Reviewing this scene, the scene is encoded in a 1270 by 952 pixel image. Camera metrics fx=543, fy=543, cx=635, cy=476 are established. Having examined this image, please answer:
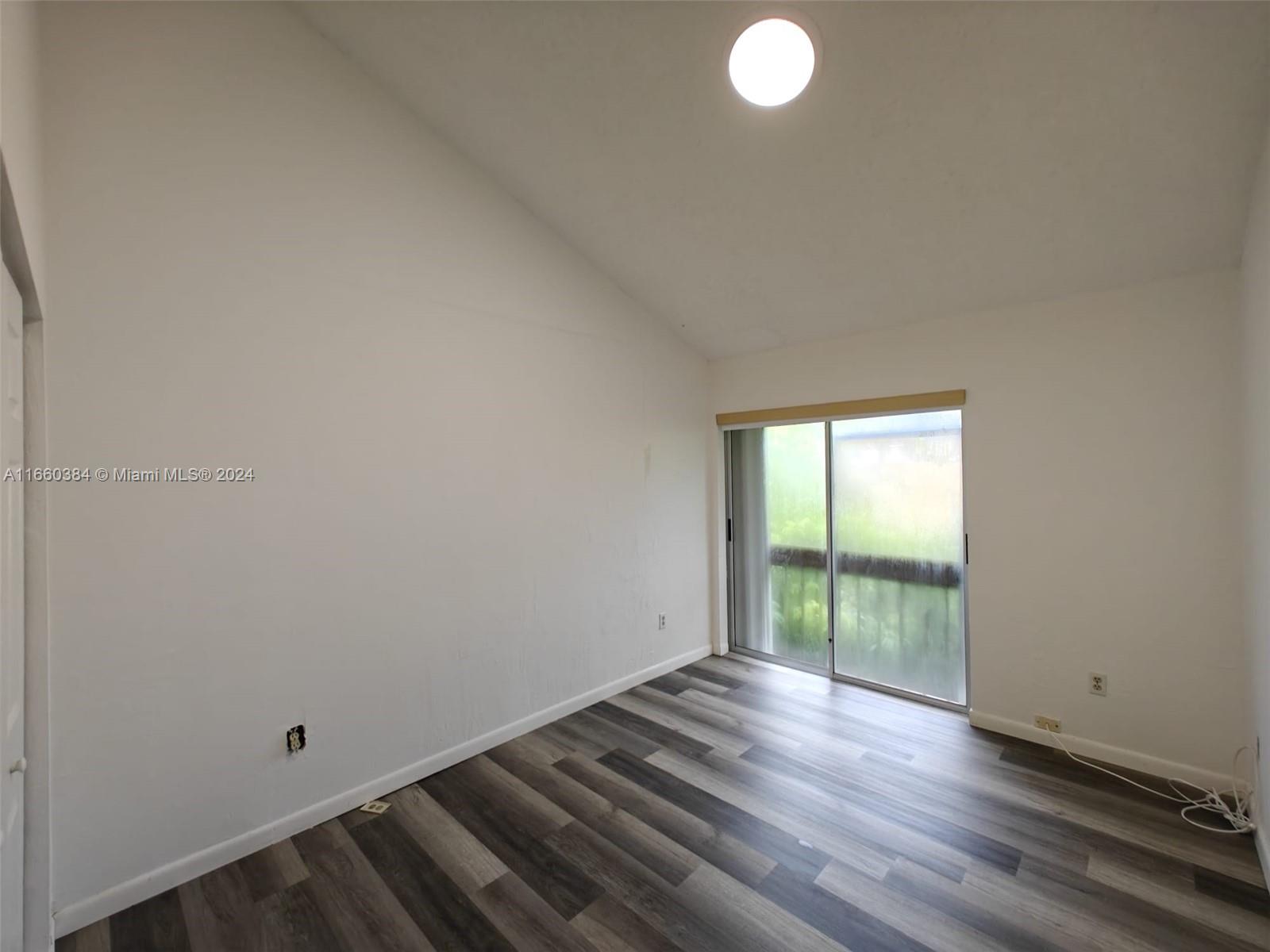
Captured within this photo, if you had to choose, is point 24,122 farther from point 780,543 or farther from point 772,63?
point 780,543

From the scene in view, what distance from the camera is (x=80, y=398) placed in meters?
1.78

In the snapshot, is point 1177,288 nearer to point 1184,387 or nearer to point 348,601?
point 1184,387

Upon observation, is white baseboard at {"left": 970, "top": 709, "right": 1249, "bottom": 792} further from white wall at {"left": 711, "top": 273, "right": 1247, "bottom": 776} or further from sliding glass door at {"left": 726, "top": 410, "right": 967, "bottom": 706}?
sliding glass door at {"left": 726, "top": 410, "right": 967, "bottom": 706}

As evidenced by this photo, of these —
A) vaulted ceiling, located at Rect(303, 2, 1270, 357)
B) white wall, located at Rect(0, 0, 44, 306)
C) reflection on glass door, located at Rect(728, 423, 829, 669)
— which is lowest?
reflection on glass door, located at Rect(728, 423, 829, 669)

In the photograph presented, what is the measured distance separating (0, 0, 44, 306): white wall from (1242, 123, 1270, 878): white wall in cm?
336

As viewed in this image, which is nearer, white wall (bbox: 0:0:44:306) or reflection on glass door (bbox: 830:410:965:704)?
white wall (bbox: 0:0:44:306)

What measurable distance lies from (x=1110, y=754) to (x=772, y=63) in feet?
11.3

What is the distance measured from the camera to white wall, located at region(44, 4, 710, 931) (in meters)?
1.80

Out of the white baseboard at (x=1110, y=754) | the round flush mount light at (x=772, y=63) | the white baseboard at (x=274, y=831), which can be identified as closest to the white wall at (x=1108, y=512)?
the white baseboard at (x=1110, y=754)

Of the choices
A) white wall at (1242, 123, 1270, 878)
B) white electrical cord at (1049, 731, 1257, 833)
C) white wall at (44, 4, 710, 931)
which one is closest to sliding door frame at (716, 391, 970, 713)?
white electrical cord at (1049, 731, 1257, 833)

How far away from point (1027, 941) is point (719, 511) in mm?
2906

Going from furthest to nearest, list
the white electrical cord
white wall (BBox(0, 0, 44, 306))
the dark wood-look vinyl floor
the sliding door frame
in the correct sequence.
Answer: the sliding door frame
the white electrical cord
the dark wood-look vinyl floor
white wall (BBox(0, 0, 44, 306))

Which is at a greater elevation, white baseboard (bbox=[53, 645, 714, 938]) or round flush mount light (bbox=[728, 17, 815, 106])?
round flush mount light (bbox=[728, 17, 815, 106])

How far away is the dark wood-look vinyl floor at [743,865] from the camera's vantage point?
1702mm
